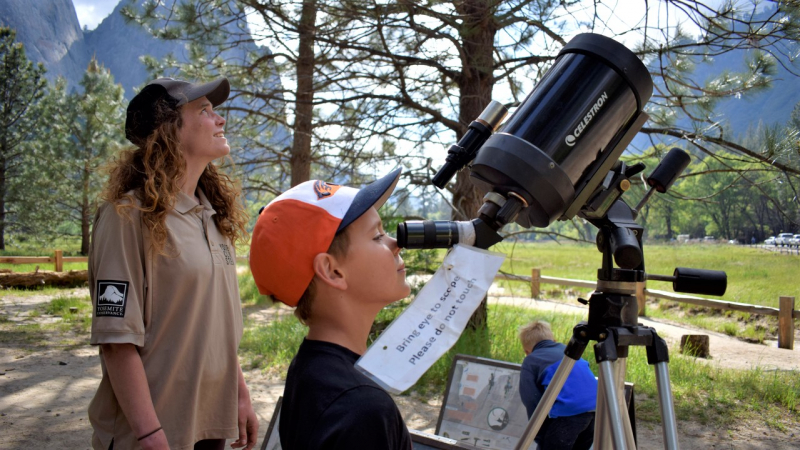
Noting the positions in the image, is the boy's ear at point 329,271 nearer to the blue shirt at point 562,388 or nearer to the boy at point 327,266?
the boy at point 327,266

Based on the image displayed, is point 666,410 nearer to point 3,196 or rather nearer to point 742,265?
point 742,265

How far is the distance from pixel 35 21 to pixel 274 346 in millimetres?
12389

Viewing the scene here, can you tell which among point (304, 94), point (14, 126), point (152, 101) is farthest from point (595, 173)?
point (14, 126)

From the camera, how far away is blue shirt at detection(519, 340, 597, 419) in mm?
2803

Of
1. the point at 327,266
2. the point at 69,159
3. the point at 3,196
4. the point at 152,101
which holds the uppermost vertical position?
→ the point at 69,159

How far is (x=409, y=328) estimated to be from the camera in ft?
2.77

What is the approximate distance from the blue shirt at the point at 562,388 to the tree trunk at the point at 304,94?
10.3ft

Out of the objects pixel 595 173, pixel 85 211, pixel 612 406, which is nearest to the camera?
pixel 612 406

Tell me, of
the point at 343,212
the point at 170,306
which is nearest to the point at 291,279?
the point at 343,212

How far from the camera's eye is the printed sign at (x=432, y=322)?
2.66 ft

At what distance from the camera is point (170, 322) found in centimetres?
166

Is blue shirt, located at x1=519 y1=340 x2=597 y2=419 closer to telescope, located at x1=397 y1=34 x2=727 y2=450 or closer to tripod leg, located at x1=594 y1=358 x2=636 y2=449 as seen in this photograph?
tripod leg, located at x1=594 y1=358 x2=636 y2=449


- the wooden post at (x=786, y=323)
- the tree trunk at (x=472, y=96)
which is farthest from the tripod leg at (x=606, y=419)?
the wooden post at (x=786, y=323)

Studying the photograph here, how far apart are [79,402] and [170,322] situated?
3415 mm
